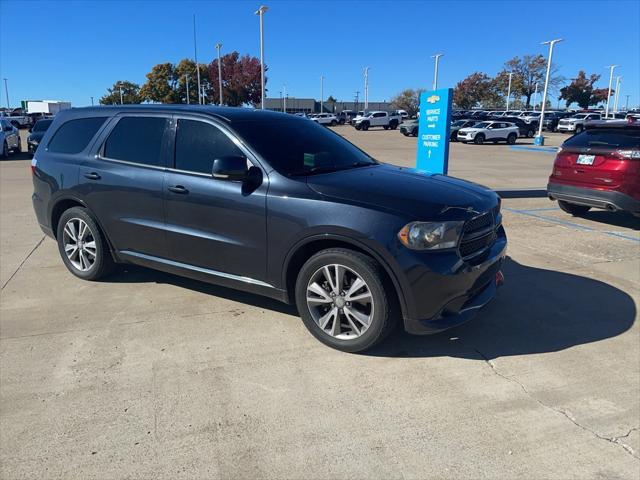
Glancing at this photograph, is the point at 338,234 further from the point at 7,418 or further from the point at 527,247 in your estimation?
the point at 527,247

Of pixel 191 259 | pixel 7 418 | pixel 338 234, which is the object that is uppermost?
pixel 338 234

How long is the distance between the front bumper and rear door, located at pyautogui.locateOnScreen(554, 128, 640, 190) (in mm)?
4970

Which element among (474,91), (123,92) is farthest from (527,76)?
(123,92)

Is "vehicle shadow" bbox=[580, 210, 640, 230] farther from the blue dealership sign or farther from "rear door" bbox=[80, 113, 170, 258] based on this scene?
"rear door" bbox=[80, 113, 170, 258]

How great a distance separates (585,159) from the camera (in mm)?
7930

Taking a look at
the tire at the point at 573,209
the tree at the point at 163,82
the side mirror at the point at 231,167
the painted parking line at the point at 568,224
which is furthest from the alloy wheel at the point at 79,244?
the tree at the point at 163,82

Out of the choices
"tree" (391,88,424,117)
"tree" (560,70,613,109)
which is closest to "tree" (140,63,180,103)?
"tree" (391,88,424,117)

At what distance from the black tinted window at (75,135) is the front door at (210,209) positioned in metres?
1.24

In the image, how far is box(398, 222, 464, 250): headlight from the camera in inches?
135

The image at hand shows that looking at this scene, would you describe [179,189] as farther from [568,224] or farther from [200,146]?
[568,224]

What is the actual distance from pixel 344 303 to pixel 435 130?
775 cm

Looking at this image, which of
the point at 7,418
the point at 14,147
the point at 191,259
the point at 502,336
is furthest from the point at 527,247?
the point at 14,147

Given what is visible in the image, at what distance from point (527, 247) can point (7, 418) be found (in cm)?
605

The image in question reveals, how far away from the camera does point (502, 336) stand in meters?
4.09
